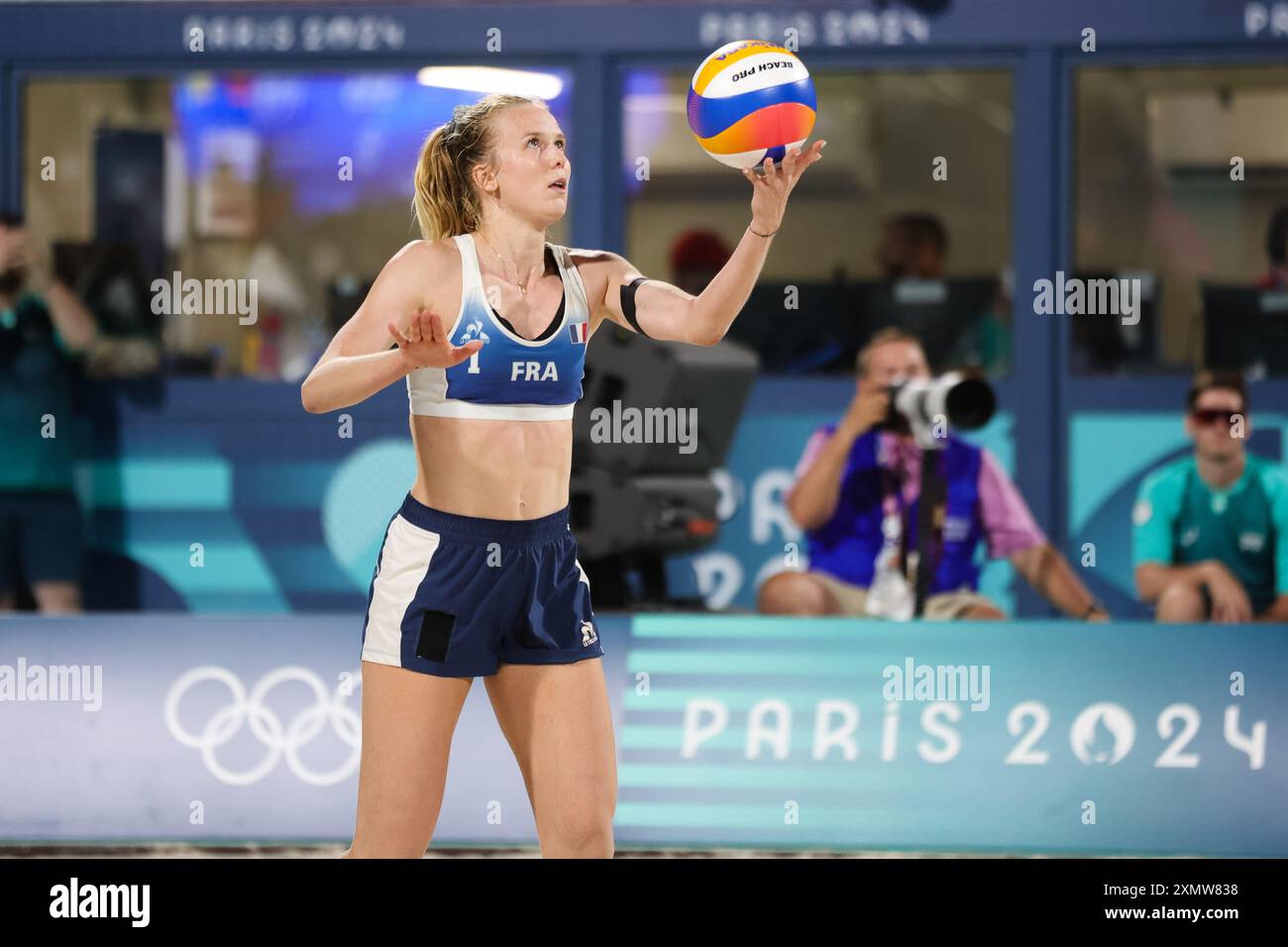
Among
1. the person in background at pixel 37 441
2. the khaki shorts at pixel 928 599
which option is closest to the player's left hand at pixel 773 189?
the khaki shorts at pixel 928 599

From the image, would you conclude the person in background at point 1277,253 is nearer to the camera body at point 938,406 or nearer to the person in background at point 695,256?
the camera body at point 938,406

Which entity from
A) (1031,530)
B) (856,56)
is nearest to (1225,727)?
(1031,530)

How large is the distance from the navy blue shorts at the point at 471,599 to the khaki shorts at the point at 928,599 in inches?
105

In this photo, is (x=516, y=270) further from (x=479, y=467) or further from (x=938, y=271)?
(x=938, y=271)

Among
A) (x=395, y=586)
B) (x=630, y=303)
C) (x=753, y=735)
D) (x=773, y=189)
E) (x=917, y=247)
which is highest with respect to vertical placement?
(x=917, y=247)

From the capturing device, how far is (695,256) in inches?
310

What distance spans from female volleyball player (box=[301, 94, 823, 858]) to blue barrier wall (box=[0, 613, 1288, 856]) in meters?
1.86

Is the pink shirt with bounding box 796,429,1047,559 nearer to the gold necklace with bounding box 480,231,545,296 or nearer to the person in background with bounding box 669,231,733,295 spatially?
the person in background with bounding box 669,231,733,295

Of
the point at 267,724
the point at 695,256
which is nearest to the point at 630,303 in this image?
the point at 267,724

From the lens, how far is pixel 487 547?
381 cm

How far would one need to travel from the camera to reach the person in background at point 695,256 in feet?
25.8

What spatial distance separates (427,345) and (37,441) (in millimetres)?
4754

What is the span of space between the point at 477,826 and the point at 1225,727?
2.37 m

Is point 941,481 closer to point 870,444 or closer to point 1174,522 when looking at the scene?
point 870,444
